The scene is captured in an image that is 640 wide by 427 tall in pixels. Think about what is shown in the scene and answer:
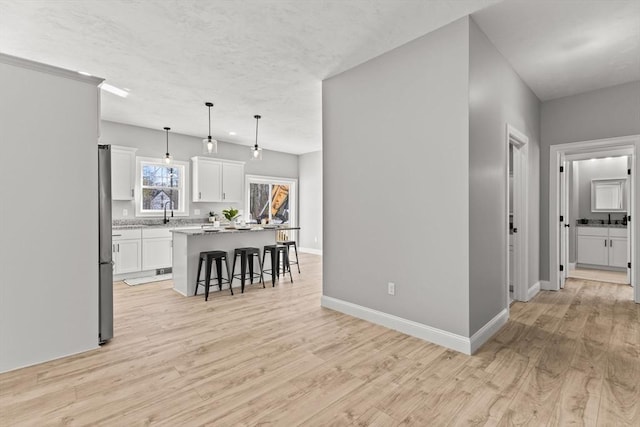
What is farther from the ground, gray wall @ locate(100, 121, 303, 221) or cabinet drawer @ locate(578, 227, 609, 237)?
gray wall @ locate(100, 121, 303, 221)

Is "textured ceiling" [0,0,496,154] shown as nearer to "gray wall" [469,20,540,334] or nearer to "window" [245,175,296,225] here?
"gray wall" [469,20,540,334]

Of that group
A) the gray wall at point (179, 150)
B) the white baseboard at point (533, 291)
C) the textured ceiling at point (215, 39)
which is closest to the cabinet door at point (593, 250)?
the white baseboard at point (533, 291)

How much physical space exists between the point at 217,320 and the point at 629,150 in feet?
19.6

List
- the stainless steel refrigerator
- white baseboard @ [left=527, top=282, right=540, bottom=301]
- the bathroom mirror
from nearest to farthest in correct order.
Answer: the stainless steel refrigerator → white baseboard @ [left=527, top=282, right=540, bottom=301] → the bathroom mirror

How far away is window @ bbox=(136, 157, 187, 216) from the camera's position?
623cm

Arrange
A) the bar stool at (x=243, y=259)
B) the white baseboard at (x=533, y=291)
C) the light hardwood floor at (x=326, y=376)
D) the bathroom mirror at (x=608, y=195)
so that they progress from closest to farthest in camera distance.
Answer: the light hardwood floor at (x=326, y=376) → the white baseboard at (x=533, y=291) → the bar stool at (x=243, y=259) → the bathroom mirror at (x=608, y=195)

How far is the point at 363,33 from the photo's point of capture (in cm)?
293

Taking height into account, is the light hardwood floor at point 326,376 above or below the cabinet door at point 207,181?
below

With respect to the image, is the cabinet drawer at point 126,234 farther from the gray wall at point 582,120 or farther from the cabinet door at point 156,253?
the gray wall at point 582,120

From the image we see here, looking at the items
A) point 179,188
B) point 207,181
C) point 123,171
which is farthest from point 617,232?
point 123,171

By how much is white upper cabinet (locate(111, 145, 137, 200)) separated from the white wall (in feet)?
10.8

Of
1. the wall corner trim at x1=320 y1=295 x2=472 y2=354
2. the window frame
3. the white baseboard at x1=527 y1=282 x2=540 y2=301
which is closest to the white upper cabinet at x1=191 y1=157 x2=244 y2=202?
the window frame

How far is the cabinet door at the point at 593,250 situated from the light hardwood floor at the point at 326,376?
323 cm

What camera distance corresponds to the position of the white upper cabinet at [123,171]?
5.63 m
